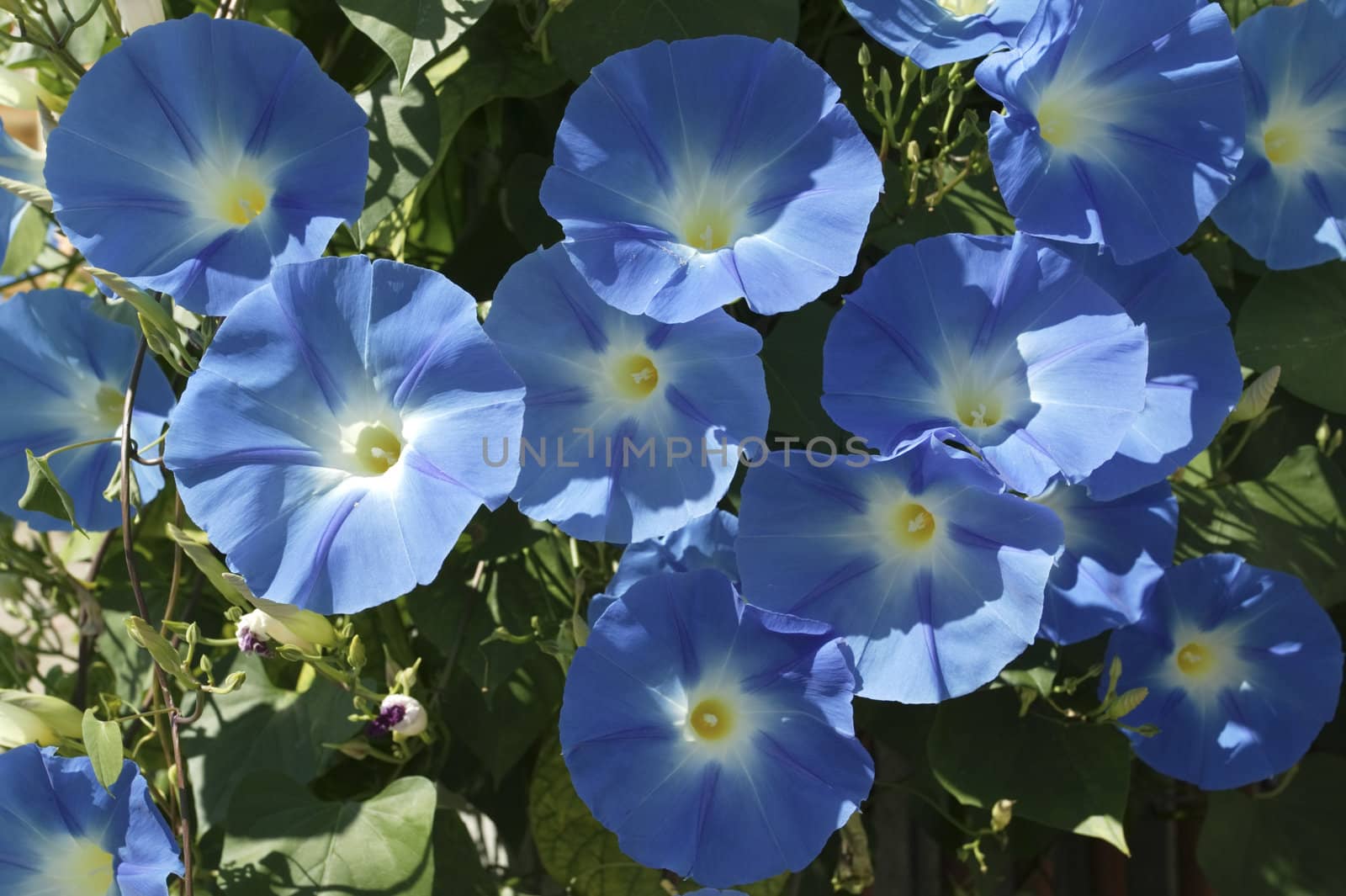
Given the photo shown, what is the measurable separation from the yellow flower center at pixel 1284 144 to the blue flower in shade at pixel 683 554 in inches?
21.7

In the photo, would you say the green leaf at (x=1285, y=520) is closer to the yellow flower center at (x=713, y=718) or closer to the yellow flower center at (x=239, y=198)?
the yellow flower center at (x=713, y=718)

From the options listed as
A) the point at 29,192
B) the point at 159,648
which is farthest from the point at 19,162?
the point at 159,648

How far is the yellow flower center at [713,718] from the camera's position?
33.3 inches

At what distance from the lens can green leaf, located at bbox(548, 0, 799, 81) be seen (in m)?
0.91

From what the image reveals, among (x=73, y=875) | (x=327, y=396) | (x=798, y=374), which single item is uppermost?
(x=798, y=374)

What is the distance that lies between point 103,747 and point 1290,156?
40.1 inches

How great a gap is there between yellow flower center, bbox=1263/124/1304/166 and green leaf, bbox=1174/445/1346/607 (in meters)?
0.26

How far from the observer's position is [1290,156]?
3.17 ft

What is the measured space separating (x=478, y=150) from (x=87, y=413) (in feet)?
1.39

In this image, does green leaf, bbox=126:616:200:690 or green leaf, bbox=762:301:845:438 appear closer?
green leaf, bbox=126:616:200:690

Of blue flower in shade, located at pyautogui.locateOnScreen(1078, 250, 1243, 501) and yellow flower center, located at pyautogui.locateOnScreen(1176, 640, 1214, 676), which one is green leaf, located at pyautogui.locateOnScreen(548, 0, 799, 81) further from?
yellow flower center, located at pyautogui.locateOnScreen(1176, 640, 1214, 676)

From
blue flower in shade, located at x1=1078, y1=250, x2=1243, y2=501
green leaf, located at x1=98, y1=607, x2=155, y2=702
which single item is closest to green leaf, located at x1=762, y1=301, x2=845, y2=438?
blue flower in shade, located at x1=1078, y1=250, x2=1243, y2=501

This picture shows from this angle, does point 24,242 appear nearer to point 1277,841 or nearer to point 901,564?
point 901,564

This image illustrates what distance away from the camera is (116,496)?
910 millimetres
